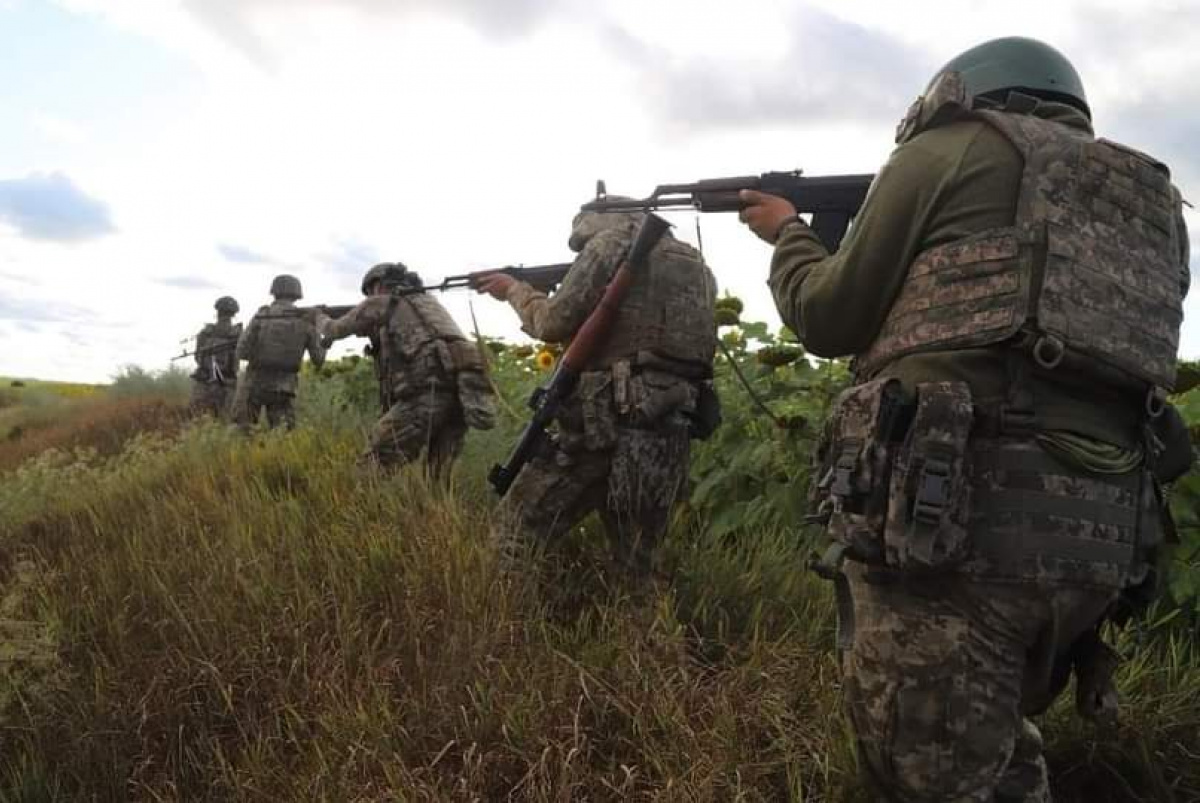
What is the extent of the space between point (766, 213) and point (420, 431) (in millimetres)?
3990

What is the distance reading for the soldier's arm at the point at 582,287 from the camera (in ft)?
12.6

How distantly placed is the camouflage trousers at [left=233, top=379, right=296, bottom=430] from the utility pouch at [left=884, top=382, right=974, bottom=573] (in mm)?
9060

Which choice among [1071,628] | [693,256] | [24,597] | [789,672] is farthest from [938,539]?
[24,597]

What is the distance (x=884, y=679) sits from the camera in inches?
74.3

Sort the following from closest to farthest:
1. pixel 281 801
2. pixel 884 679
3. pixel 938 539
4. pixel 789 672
Answer: pixel 938 539, pixel 884 679, pixel 281 801, pixel 789 672

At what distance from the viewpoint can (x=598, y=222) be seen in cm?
393

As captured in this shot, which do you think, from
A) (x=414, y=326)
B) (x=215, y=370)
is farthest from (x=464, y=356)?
(x=215, y=370)

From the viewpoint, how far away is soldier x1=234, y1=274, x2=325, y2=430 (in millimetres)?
10070

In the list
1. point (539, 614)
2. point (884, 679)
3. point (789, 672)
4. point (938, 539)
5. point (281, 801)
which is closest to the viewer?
point (938, 539)

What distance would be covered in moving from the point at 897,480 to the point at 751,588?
224 cm

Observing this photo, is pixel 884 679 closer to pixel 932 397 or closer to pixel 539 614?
pixel 932 397

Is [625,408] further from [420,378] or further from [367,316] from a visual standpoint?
[367,316]

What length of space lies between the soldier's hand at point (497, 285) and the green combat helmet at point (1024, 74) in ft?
9.31

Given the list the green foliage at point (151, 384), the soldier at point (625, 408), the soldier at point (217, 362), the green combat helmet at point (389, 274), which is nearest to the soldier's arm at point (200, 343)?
the soldier at point (217, 362)
